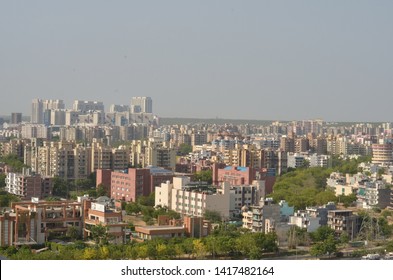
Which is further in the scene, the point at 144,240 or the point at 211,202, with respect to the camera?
the point at 211,202

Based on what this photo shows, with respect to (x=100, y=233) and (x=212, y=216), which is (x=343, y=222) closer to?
(x=212, y=216)

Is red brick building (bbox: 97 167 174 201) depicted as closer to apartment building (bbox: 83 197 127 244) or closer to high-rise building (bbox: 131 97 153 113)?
apartment building (bbox: 83 197 127 244)

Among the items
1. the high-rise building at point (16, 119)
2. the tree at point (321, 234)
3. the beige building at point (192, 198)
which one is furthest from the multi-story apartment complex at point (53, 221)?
the high-rise building at point (16, 119)

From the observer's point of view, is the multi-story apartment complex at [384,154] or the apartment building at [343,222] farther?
the multi-story apartment complex at [384,154]

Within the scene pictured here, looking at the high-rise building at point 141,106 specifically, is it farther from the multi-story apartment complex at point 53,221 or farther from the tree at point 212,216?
the multi-story apartment complex at point 53,221

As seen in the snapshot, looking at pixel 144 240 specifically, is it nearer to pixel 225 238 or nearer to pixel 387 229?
pixel 225 238

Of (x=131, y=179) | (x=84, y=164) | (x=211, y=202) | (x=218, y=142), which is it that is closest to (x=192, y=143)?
(x=218, y=142)

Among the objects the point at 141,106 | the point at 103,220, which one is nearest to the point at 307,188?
the point at 103,220
